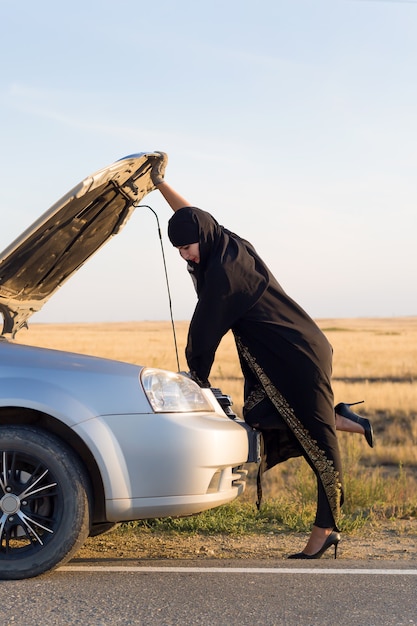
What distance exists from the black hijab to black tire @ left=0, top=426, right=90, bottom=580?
3.47ft

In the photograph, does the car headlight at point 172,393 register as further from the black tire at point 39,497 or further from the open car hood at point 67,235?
the open car hood at point 67,235

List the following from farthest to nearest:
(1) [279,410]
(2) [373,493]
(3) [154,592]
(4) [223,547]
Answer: (2) [373,493] → (4) [223,547] → (1) [279,410] → (3) [154,592]

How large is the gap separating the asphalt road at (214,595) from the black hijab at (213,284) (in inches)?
44.8

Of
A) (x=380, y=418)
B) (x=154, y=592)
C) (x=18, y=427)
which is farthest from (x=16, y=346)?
(x=380, y=418)

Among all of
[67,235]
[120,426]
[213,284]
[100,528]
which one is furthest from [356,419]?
[67,235]

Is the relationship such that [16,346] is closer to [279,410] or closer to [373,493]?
[279,410]

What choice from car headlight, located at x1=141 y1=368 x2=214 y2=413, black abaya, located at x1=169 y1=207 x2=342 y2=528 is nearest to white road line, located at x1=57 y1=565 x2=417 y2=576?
black abaya, located at x1=169 y1=207 x2=342 y2=528

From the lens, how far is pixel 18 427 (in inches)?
191

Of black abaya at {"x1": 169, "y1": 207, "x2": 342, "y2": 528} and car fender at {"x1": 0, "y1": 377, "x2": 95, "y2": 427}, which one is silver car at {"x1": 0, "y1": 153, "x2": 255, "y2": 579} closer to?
car fender at {"x1": 0, "y1": 377, "x2": 95, "y2": 427}

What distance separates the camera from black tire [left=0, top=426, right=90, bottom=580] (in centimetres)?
477

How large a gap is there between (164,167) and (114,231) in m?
0.59

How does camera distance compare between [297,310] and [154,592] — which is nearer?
[154,592]

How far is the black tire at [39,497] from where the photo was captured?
4.77 m

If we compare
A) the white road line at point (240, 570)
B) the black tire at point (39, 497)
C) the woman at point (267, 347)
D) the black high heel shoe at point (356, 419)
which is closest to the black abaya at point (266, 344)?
the woman at point (267, 347)
